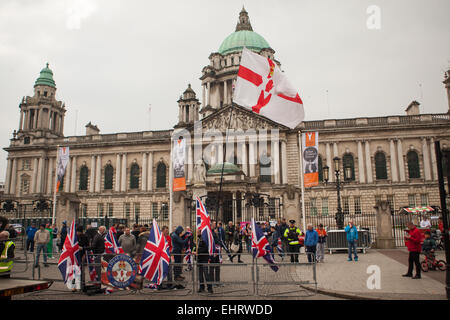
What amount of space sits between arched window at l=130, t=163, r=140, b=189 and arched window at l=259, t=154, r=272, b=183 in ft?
64.8

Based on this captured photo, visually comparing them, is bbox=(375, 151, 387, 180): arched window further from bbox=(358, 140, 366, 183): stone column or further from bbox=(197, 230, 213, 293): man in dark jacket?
bbox=(197, 230, 213, 293): man in dark jacket

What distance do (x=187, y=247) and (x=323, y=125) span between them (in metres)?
38.4

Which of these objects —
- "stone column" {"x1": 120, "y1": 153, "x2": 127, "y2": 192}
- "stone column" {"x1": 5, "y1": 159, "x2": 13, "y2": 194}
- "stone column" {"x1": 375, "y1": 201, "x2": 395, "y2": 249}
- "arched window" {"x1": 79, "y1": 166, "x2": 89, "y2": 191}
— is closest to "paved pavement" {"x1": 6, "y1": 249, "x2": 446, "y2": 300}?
"stone column" {"x1": 375, "y1": 201, "x2": 395, "y2": 249}

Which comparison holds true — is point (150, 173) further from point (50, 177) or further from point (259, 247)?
point (259, 247)

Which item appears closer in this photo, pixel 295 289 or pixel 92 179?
pixel 295 289

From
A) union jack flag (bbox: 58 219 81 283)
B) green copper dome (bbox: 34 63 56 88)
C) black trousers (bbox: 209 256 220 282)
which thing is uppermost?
green copper dome (bbox: 34 63 56 88)

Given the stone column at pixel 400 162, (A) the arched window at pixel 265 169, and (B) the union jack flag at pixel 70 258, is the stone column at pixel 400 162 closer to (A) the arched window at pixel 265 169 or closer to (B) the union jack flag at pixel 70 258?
(A) the arched window at pixel 265 169

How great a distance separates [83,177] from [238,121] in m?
27.3

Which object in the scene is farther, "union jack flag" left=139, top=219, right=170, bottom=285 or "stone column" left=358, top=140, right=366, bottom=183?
"stone column" left=358, top=140, right=366, bottom=183

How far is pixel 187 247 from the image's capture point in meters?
14.1

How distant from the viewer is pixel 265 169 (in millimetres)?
47156

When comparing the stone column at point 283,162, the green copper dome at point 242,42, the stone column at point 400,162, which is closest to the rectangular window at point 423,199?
the stone column at point 400,162

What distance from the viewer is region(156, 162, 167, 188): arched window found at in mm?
53750

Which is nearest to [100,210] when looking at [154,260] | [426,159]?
[426,159]
